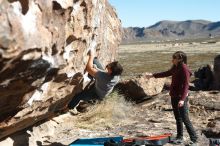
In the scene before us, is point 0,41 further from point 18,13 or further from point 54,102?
point 54,102

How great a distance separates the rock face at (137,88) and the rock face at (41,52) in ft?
16.9

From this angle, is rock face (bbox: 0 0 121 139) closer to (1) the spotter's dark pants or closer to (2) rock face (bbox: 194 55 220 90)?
(1) the spotter's dark pants

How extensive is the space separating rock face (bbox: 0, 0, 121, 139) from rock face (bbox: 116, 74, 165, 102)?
516 centimetres

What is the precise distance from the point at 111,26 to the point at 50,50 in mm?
6594

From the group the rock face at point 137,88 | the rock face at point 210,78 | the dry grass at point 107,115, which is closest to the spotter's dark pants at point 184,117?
the dry grass at point 107,115

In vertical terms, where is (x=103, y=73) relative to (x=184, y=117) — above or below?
above

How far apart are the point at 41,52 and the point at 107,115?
6328 mm

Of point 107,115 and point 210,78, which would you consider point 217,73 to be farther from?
point 107,115

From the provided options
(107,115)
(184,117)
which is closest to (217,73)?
(107,115)

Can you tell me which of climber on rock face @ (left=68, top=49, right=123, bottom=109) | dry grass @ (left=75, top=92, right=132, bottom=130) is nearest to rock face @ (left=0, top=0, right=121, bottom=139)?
climber on rock face @ (left=68, top=49, right=123, bottom=109)

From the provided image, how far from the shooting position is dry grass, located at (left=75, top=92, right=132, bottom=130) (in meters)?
10.5

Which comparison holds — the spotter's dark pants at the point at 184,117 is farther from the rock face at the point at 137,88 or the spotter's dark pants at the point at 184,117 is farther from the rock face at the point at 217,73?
the rock face at the point at 217,73

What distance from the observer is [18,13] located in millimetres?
4457

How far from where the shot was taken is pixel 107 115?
1103 centimetres
